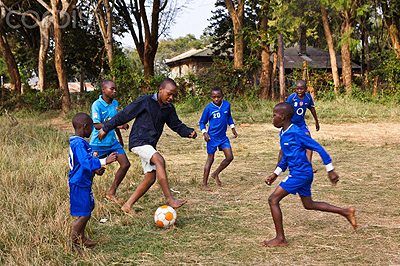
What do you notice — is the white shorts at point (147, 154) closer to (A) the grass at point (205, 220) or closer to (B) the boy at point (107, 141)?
(A) the grass at point (205, 220)

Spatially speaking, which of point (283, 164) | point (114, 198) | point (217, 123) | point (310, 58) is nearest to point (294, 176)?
point (283, 164)

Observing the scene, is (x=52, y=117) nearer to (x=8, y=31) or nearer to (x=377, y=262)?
(x=8, y=31)

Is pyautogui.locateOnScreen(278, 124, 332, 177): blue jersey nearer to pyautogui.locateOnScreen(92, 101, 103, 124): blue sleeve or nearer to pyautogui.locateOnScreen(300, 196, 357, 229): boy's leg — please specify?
pyautogui.locateOnScreen(300, 196, 357, 229): boy's leg

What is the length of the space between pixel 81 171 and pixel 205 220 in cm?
181

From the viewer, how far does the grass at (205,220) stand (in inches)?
154

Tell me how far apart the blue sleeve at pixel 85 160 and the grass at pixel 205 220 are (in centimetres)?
81

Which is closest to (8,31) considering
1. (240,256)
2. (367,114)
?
(367,114)

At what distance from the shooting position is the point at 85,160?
12.7 feet

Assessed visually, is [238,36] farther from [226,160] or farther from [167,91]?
[167,91]

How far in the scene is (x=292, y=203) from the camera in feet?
18.9

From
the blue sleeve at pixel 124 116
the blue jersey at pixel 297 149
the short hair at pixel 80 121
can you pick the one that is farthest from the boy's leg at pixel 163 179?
the blue jersey at pixel 297 149

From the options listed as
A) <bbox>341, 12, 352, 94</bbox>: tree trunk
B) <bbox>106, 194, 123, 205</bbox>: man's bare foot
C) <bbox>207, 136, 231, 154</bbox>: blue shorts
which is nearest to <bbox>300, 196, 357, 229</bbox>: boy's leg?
<bbox>106, 194, 123, 205</bbox>: man's bare foot

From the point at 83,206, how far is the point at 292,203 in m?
3.05

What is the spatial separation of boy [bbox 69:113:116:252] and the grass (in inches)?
10.2
